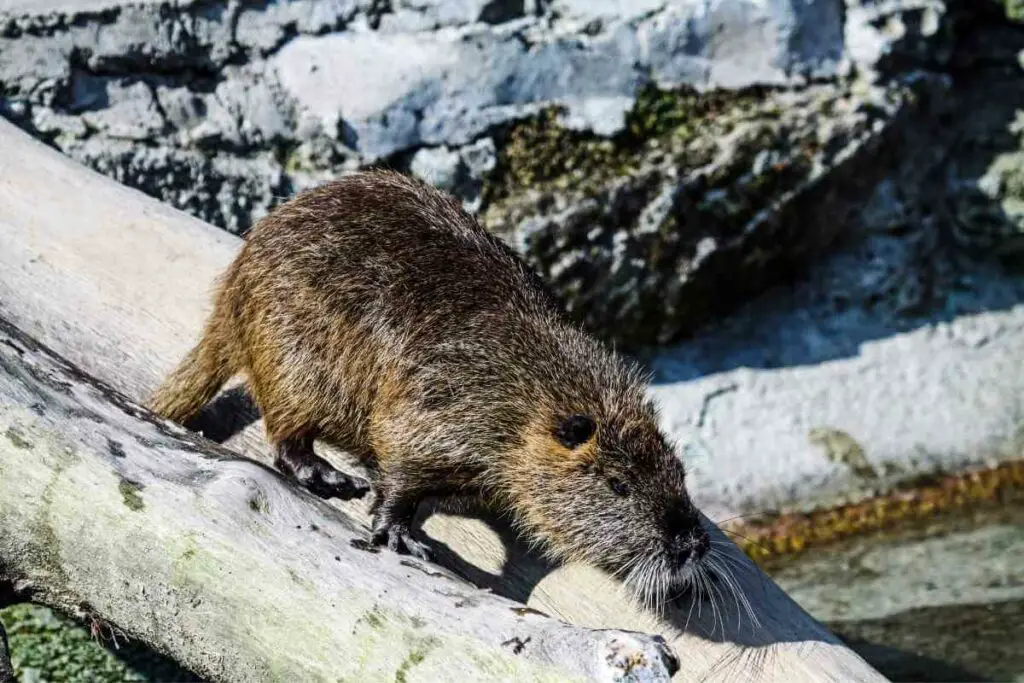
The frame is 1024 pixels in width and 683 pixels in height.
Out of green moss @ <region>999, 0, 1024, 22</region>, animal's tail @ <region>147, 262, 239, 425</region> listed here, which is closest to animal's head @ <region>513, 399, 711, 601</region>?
animal's tail @ <region>147, 262, 239, 425</region>

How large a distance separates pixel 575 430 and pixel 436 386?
0.41 m

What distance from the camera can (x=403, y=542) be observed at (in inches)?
140

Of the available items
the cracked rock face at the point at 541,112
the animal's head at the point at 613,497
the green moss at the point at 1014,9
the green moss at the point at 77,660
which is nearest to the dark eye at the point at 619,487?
the animal's head at the point at 613,497

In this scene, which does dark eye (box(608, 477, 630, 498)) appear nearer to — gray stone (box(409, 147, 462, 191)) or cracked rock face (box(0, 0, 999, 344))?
cracked rock face (box(0, 0, 999, 344))

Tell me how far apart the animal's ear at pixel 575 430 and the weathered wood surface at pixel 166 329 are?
0.35 m

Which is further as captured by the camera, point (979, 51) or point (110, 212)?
point (979, 51)

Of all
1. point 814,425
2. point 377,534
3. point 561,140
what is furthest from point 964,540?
point 377,534

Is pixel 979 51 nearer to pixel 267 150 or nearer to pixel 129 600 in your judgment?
pixel 267 150

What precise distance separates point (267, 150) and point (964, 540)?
3384mm

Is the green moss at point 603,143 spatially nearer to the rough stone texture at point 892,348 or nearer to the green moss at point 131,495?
the rough stone texture at point 892,348

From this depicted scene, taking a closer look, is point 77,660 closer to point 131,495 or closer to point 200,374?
point 200,374

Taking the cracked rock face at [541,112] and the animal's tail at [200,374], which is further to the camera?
the cracked rock face at [541,112]

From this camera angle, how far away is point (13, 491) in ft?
10.7

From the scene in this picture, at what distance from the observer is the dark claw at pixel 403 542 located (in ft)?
11.5
